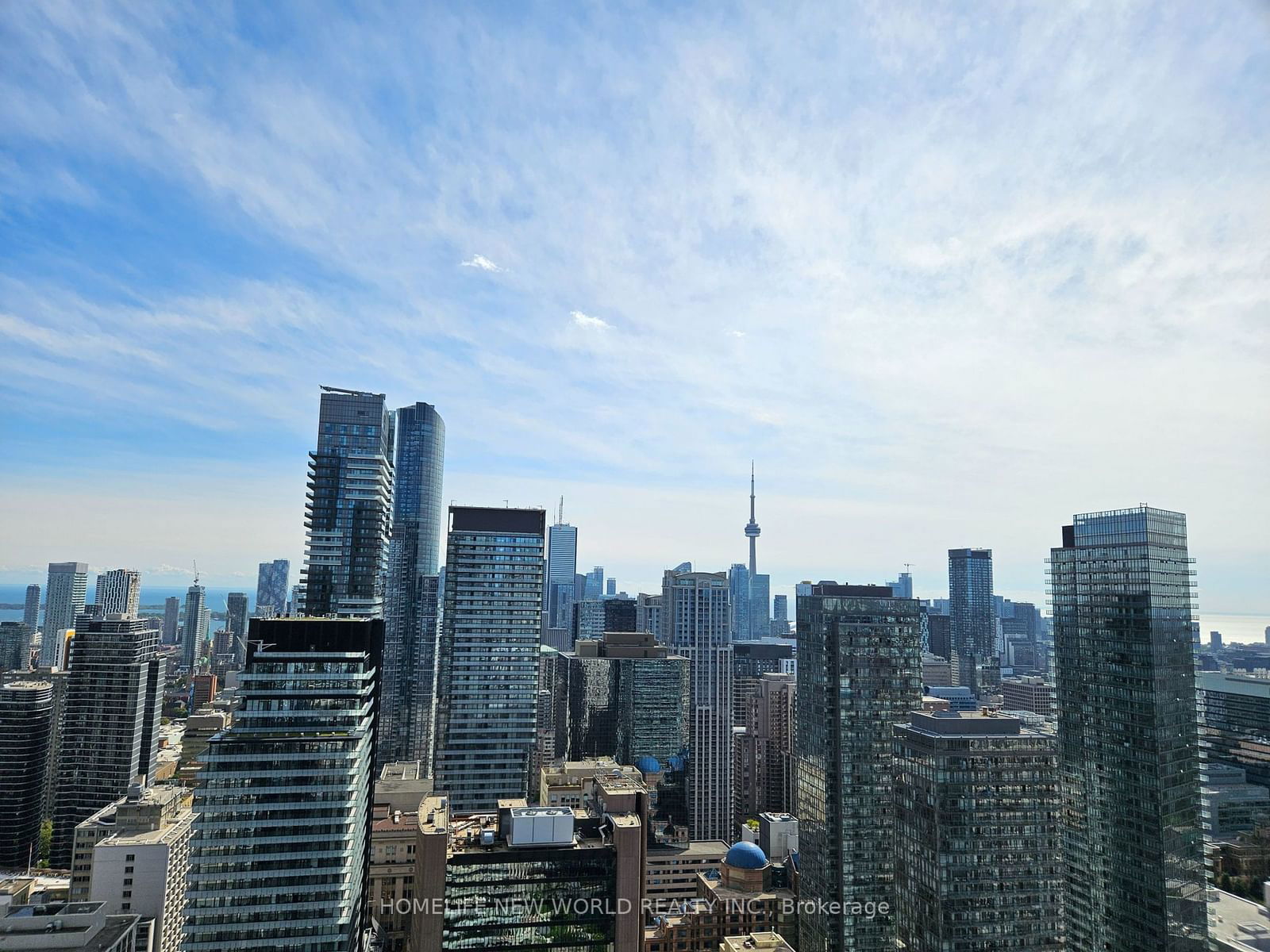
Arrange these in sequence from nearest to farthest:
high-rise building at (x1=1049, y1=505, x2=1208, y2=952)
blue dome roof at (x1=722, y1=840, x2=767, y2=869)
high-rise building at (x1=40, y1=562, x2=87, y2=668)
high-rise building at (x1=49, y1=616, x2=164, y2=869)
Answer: high-rise building at (x1=1049, y1=505, x2=1208, y2=952)
blue dome roof at (x1=722, y1=840, x2=767, y2=869)
high-rise building at (x1=49, y1=616, x2=164, y2=869)
high-rise building at (x1=40, y1=562, x2=87, y2=668)

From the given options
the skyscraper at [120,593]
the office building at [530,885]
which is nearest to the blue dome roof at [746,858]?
the office building at [530,885]

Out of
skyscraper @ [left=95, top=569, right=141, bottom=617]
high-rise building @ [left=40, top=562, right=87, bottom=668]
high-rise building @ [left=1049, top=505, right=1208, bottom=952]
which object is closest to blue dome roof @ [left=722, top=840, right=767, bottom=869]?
high-rise building @ [left=1049, top=505, right=1208, bottom=952]

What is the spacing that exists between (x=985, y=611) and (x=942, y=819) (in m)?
159

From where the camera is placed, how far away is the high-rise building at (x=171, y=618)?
173m

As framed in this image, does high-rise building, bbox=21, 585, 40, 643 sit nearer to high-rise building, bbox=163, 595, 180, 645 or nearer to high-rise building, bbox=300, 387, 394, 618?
high-rise building, bbox=300, 387, 394, 618

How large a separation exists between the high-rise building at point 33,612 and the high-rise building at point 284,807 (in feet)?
109

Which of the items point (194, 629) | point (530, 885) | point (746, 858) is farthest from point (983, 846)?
point (194, 629)

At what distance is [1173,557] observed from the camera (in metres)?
44.3

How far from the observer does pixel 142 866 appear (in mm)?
50500

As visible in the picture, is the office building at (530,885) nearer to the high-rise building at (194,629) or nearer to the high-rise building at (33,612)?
the high-rise building at (33,612)

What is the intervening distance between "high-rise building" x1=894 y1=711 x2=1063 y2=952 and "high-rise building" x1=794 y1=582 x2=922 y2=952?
32.3 ft

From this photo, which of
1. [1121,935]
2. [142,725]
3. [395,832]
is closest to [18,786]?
[142,725]

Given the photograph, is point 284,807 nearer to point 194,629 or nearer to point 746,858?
point 746,858

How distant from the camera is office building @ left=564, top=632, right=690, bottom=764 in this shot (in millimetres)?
95188
